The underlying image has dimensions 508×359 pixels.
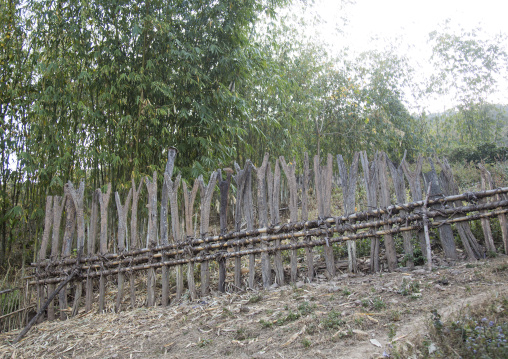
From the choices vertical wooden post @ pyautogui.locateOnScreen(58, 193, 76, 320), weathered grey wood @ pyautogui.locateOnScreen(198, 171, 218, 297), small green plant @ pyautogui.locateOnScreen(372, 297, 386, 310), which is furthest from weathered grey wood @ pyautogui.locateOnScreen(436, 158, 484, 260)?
vertical wooden post @ pyautogui.locateOnScreen(58, 193, 76, 320)

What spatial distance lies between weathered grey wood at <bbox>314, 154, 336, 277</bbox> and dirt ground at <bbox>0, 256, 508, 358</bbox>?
0.57 feet

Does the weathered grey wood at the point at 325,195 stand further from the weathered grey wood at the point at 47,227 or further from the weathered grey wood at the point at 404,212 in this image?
the weathered grey wood at the point at 47,227

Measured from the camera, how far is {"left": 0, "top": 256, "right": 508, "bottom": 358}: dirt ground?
2.28 meters

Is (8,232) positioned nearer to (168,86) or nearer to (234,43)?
(168,86)

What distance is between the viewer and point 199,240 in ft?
12.5

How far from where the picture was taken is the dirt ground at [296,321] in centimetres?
228

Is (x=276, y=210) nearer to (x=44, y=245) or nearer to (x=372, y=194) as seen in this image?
(x=372, y=194)

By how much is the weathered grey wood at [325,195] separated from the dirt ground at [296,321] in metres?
0.17

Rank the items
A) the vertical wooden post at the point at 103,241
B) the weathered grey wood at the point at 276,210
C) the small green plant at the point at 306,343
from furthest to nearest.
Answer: the vertical wooden post at the point at 103,241, the weathered grey wood at the point at 276,210, the small green plant at the point at 306,343

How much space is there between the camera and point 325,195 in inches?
143

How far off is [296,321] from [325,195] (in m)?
1.35

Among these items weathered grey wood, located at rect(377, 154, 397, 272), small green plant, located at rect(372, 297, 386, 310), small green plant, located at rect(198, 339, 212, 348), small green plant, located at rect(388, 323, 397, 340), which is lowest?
small green plant, located at rect(198, 339, 212, 348)

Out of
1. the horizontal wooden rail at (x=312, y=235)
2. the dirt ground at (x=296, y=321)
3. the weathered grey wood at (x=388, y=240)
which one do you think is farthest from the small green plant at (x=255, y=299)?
the weathered grey wood at (x=388, y=240)

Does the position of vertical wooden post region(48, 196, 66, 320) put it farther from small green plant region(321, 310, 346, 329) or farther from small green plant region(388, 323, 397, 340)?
small green plant region(388, 323, 397, 340)
